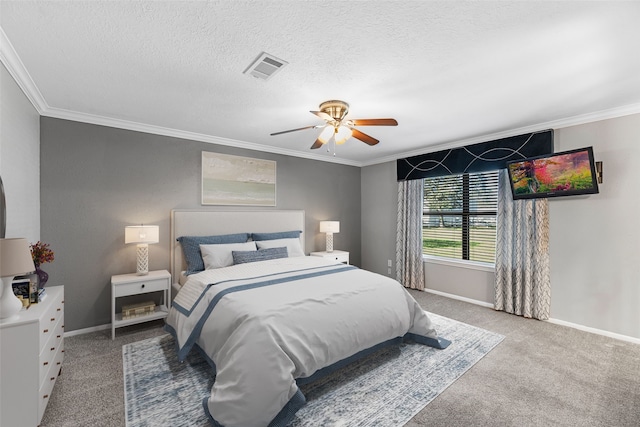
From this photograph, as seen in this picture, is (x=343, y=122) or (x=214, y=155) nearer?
(x=343, y=122)

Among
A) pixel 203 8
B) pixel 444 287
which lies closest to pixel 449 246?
pixel 444 287

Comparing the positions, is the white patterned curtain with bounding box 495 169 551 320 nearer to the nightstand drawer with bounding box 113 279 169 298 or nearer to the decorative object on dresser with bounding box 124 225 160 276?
the nightstand drawer with bounding box 113 279 169 298

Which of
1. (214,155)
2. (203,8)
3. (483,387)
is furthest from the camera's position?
(214,155)

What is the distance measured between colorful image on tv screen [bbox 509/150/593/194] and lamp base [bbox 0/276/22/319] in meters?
4.94

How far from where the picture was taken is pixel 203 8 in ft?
5.16

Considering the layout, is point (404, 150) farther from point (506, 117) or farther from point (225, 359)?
point (225, 359)

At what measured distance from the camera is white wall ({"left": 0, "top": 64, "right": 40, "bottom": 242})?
2066mm

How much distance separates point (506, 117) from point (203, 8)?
3.35m

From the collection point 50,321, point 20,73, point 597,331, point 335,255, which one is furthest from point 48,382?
point 597,331

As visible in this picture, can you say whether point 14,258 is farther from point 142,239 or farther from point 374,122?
point 374,122

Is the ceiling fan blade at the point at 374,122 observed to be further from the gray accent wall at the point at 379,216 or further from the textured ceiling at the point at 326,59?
the gray accent wall at the point at 379,216

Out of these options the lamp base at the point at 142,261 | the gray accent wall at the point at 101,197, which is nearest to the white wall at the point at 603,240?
the gray accent wall at the point at 101,197

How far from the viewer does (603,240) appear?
124 inches

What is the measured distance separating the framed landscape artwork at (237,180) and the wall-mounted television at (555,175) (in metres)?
3.52
